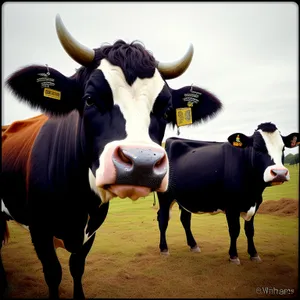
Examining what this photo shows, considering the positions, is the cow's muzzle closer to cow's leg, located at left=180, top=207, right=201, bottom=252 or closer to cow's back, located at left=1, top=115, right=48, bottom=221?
cow's back, located at left=1, top=115, right=48, bottom=221

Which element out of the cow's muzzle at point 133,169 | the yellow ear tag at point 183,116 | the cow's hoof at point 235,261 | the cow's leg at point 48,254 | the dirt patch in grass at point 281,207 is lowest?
the dirt patch in grass at point 281,207

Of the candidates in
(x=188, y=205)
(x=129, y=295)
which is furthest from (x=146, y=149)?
(x=188, y=205)

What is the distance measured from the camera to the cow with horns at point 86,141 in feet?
5.74

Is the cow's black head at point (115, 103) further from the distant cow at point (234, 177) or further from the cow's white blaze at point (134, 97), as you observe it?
the distant cow at point (234, 177)

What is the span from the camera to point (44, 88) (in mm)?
2443

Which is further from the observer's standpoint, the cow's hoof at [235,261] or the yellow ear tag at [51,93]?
the cow's hoof at [235,261]

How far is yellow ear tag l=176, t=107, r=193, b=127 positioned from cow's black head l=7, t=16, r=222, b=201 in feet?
1.84

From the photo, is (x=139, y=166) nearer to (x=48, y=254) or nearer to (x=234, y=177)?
(x=48, y=254)

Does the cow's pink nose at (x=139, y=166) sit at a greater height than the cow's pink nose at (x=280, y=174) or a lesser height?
greater

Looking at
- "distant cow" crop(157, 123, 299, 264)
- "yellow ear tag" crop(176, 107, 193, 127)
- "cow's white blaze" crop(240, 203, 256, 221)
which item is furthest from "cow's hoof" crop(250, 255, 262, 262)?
"yellow ear tag" crop(176, 107, 193, 127)

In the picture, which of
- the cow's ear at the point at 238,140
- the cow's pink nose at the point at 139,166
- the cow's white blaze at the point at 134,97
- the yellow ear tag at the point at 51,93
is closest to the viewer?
the cow's pink nose at the point at 139,166

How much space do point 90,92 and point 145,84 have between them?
483mm

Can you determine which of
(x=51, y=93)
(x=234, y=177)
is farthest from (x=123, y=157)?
(x=234, y=177)

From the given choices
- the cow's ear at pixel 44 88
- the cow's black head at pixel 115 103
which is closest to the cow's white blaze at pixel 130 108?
the cow's black head at pixel 115 103
